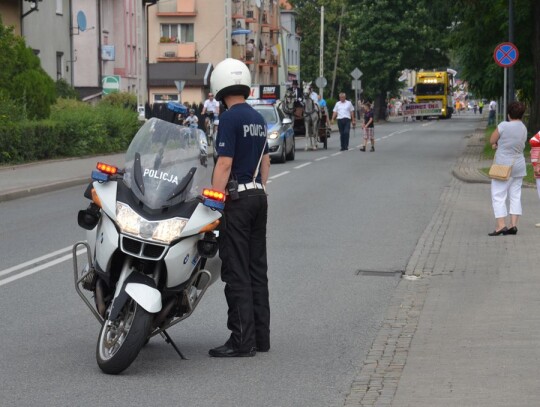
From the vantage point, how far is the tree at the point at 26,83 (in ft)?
107

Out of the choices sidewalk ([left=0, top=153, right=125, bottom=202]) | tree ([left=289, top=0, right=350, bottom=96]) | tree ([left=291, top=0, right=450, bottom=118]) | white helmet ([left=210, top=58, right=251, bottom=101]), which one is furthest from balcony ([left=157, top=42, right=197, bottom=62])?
white helmet ([left=210, top=58, right=251, bottom=101])

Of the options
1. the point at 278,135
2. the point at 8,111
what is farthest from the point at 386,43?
the point at 8,111

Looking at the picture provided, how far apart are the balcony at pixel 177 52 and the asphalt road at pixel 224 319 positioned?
62505 mm

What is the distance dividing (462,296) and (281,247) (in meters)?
4.18

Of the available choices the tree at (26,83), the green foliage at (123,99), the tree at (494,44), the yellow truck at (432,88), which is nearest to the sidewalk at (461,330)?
the tree at (26,83)

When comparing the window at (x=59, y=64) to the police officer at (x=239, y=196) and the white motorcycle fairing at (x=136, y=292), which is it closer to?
the police officer at (x=239, y=196)

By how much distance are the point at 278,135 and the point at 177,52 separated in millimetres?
50813

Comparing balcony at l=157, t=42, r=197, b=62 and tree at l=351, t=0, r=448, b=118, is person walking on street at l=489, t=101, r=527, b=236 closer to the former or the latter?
balcony at l=157, t=42, r=197, b=62

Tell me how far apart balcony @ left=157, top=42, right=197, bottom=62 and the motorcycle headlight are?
7602 centimetres

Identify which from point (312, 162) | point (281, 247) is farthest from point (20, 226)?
point (312, 162)

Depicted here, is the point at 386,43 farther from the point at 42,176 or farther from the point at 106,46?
the point at 42,176

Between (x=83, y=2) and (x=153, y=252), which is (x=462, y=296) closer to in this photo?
(x=153, y=252)

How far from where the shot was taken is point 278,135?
33344 mm

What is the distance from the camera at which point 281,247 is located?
1454 cm
